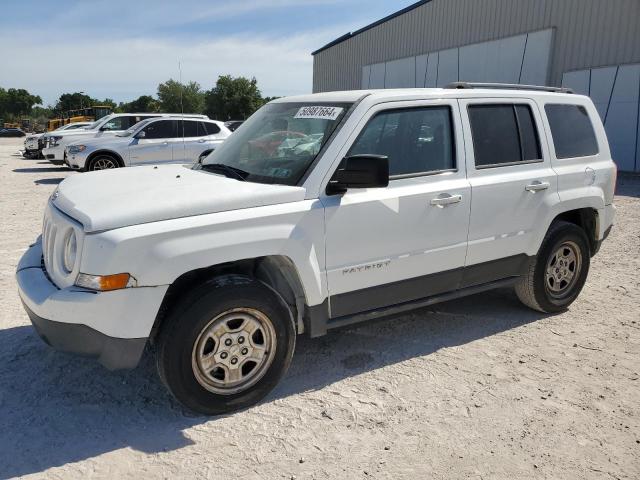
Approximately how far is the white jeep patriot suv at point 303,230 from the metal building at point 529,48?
14.1 metres

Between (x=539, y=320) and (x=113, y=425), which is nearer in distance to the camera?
(x=113, y=425)

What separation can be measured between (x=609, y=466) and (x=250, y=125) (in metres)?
3.29

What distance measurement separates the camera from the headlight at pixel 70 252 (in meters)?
2.86

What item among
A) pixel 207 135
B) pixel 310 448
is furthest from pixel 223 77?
pixel 310 448

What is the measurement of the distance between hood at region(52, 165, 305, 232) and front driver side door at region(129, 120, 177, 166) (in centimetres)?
966

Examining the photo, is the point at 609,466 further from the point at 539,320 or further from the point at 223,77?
the point at 223,77

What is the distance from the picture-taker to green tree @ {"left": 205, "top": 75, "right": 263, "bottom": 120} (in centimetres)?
6341

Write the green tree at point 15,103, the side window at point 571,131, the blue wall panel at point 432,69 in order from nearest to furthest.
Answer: the side window at point 571,131, the blue wall panel at point 432,69, the green tree at point 15,103

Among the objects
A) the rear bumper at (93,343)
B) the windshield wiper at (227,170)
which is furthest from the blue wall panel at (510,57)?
the rear bumper at (93,343)

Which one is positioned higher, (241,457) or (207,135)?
(207,135)

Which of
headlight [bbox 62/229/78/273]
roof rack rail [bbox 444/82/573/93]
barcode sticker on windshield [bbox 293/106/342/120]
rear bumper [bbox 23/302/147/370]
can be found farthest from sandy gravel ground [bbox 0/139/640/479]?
roof rack rail [bbox 444/82/573/93]

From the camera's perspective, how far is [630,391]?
350cm

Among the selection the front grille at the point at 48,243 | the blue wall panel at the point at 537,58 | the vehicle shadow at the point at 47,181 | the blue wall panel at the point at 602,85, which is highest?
the blue wall panel at the point at 537,58

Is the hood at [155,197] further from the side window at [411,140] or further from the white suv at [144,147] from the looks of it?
the white suv at [144,147]
